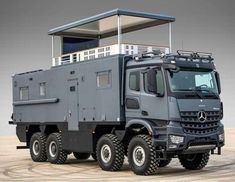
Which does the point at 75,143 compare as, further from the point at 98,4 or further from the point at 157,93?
the point at 98,4

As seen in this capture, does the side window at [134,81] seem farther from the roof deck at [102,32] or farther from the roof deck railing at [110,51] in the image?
the roof deck at [102,32]

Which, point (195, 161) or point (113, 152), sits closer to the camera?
point (113, 152)

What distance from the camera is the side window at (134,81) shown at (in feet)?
48.4

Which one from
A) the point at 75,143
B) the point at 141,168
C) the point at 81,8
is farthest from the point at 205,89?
the point at 81,8

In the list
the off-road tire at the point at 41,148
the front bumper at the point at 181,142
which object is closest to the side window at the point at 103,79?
the front bumper at the point at 181,142

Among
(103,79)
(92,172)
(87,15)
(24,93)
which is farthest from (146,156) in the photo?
(87,15)

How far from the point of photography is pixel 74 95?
17.3 m

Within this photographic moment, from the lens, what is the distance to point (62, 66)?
711 inches

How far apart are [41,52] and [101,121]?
24.1 m

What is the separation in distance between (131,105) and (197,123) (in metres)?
1.88

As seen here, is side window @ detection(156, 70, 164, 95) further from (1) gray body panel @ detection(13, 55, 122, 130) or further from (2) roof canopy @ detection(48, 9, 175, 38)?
(2) roof canopy @ detection(48, 9, 175, 38)

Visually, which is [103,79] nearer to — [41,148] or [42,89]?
[42,89]

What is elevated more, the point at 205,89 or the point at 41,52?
the point at 41,52

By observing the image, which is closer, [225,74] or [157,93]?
[157,93]
